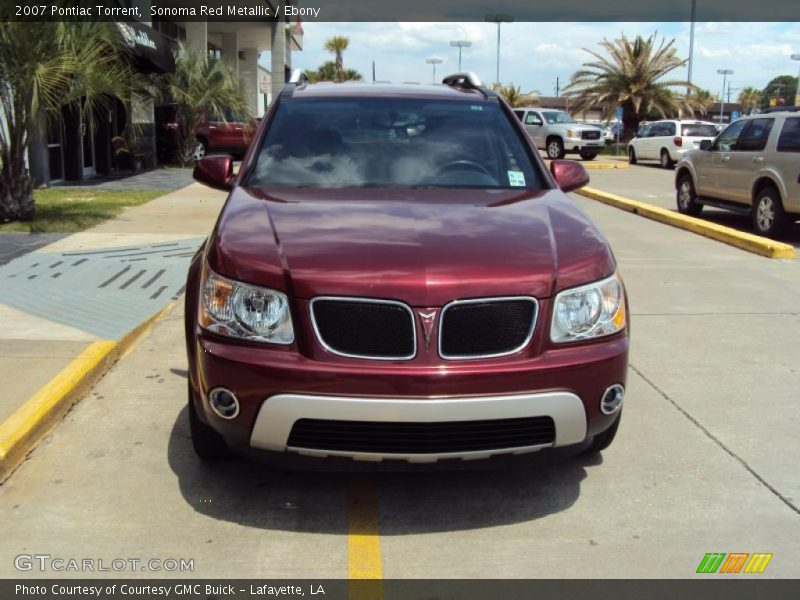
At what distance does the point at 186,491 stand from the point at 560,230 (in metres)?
2.05

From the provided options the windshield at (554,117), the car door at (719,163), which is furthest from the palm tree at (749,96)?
the car door at (719,163)

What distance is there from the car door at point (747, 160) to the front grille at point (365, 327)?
33.2 ft

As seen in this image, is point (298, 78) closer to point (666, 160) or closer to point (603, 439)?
point (603, 439)

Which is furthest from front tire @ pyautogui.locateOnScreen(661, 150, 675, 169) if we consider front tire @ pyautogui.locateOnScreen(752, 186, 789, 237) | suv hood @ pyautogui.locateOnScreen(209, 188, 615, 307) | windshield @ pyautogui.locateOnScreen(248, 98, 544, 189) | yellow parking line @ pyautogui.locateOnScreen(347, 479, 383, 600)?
yellow parking line @ pyautogui.locateOnScreen(347, 479, 383, 600)

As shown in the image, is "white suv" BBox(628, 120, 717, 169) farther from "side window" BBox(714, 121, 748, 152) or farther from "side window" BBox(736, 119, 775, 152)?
"side window" BBox(736, 119, 775, 152)

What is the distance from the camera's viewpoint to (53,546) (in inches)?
132

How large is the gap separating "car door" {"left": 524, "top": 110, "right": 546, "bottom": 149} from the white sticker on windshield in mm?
27753

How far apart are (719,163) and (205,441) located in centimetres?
1118

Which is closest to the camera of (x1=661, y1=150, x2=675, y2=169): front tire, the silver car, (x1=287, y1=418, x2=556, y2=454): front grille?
(x1=287, y1=418, x2=556, y2=454): front grille

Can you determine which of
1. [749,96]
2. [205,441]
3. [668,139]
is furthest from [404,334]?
[749,96]

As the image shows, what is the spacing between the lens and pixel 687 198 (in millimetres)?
14477

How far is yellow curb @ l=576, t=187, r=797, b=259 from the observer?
399 inches

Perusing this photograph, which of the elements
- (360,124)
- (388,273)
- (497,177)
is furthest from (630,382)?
(388,273)

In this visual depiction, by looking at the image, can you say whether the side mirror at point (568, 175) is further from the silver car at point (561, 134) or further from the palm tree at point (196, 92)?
the silver car at point (561, 134)
